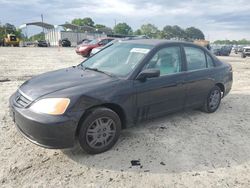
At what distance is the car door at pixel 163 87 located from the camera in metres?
3.76

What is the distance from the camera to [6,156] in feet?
10.7

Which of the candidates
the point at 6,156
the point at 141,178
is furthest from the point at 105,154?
the point at 6,156

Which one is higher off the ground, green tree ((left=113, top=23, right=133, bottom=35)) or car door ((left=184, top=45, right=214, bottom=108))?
green tree ((left=113, top=23, right=133, bottom=35))

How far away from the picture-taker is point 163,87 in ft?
13.1

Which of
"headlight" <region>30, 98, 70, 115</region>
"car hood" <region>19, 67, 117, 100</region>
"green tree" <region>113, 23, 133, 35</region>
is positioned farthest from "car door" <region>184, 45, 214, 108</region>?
"green tree" <region>113, 23, 133, 35</region>

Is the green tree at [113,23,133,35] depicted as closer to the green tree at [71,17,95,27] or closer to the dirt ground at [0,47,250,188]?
the green tree at [71,17,95,27]

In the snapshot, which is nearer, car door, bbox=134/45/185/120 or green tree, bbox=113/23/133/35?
car door, bbox=134/45/185/120

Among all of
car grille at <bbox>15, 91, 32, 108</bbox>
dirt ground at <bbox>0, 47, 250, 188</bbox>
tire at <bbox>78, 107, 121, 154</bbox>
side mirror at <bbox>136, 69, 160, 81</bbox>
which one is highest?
side mirror at <bbox>136, 69, 160, 81</bbox>

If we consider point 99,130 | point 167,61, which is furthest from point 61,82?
point 167,61

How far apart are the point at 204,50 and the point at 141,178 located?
3.24 meters

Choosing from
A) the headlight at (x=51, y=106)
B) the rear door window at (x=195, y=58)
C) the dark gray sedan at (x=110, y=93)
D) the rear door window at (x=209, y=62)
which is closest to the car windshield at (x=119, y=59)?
the dark gray sedan at (x=110, y=93)

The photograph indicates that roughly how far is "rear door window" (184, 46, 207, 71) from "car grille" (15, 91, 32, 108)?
2898 mm

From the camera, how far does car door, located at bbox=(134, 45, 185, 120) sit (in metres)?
3.76

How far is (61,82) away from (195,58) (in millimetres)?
2728
